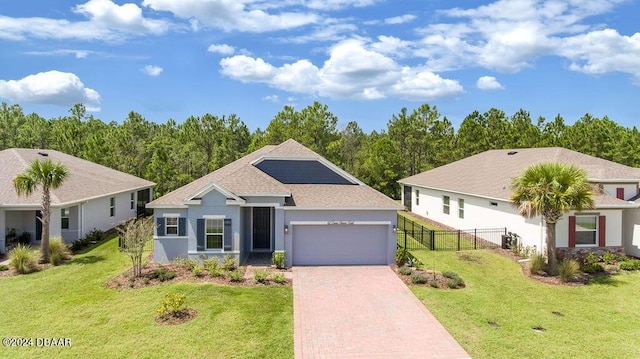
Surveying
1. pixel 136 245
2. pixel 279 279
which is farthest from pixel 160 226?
pixel 279 279

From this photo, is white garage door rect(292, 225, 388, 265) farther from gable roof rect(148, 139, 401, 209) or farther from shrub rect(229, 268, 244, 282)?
shrub rect(229, 268, 244, 282)

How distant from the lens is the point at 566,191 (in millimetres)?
15867

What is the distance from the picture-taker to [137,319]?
38.1 ft

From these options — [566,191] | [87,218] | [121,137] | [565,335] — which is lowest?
[565,335]

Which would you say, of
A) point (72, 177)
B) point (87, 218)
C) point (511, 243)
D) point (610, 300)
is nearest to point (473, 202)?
point (511, 243)

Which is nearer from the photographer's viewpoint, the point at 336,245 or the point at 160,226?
the point at 160,226

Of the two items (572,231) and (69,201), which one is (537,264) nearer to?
(572,231)

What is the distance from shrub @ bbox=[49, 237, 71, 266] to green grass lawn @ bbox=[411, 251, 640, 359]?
16.1 m

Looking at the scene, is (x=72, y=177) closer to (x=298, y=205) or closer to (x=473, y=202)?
(x=298, y=205)

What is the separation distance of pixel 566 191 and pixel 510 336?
8.09 meters

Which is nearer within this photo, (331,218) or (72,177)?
(331,218)

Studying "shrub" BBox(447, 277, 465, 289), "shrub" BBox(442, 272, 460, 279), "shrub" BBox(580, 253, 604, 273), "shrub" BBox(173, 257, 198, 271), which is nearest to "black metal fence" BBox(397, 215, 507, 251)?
"shrub" BBox(580, 253, 604, 273)

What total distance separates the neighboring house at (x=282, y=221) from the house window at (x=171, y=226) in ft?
0.14

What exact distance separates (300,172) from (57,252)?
12.2 meters
